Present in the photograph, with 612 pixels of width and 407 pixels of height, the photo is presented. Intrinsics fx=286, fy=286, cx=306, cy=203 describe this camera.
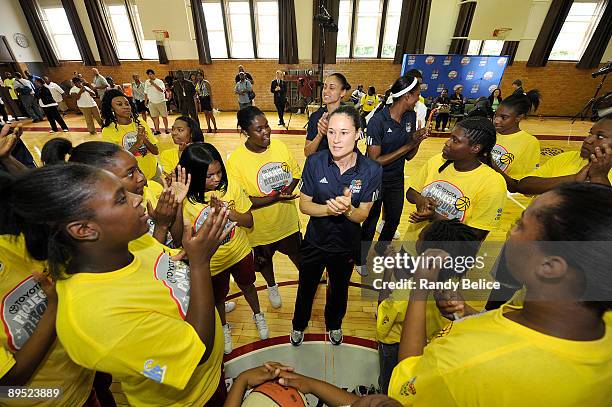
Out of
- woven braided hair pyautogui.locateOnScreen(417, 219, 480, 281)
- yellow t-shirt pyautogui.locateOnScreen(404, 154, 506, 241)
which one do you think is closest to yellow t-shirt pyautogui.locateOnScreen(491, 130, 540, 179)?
yellow t-shirt pyautogui.locateOnScreen(404, 154, 506, 241)

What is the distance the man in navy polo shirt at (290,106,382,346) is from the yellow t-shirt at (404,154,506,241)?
0.50 meters

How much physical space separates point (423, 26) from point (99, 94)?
1240cm

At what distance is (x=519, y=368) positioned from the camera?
76 cm

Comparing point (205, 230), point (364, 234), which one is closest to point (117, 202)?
point (205, 230)

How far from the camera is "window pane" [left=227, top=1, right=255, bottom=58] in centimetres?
1148

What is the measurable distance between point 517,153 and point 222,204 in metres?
2.95

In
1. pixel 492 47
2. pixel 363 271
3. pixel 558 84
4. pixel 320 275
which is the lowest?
pixel 363 271

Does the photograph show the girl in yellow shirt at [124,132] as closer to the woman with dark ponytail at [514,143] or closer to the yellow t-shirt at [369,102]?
the woman with dark ponytail at [514,143]

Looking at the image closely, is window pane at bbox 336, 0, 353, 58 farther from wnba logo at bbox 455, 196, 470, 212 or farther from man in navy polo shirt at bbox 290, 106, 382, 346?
wnba logo at bbox 455, 196, 470, 212

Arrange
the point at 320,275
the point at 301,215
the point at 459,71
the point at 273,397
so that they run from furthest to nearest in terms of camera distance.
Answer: the point at 459,71 < the point at 301,215 < the point at 320,275 < the point at 273,397

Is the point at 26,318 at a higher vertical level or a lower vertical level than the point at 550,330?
lower

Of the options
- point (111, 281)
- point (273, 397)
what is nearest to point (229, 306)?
point (273, 397)

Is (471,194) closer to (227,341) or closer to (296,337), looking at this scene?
(296,337)

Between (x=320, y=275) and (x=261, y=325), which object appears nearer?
(x=320, y=275)
